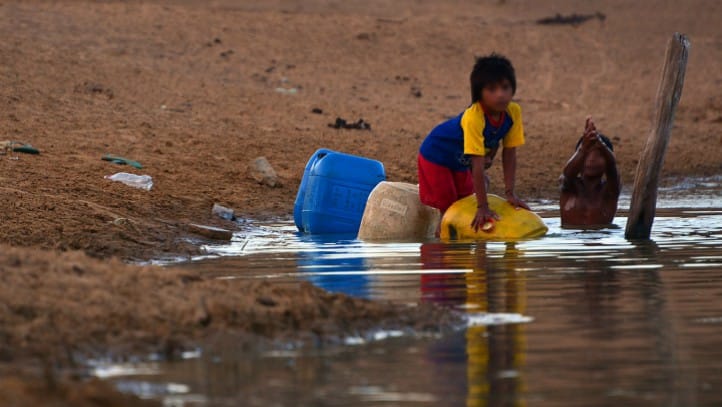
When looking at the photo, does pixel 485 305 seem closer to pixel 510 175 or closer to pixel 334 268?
pixel 334 268

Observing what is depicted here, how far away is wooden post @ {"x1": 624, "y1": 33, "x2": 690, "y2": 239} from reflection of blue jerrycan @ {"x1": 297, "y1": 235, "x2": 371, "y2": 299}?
2007mm

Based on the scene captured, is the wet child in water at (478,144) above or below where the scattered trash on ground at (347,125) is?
above

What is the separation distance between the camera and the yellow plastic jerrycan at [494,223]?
9922 millimetres

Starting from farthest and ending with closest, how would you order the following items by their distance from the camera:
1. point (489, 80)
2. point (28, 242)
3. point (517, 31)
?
1. point (517, 31)
2. point (489, 80)
3. point (28, 242)

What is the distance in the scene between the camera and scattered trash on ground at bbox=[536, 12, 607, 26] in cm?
2765

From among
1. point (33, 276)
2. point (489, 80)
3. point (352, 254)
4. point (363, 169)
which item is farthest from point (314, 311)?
point (363, 169)

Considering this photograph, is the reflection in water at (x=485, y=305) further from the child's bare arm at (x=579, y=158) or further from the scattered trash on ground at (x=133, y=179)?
the scattered trash on ground at (x=133, y=179)

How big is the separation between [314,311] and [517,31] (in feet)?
69.2

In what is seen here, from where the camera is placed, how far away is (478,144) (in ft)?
31.8

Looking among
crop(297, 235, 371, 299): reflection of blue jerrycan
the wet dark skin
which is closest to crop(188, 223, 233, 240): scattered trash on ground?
crop(297, 235, 371, 299): reflection of blue jerrycan

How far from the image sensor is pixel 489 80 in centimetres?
953

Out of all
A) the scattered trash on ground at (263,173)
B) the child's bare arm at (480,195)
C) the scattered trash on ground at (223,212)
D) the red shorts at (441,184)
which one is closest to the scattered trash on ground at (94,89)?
the scattered trash on ground at (263,173)

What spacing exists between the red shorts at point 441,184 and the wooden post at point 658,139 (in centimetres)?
119

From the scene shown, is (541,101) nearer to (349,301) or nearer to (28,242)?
(28,242)
